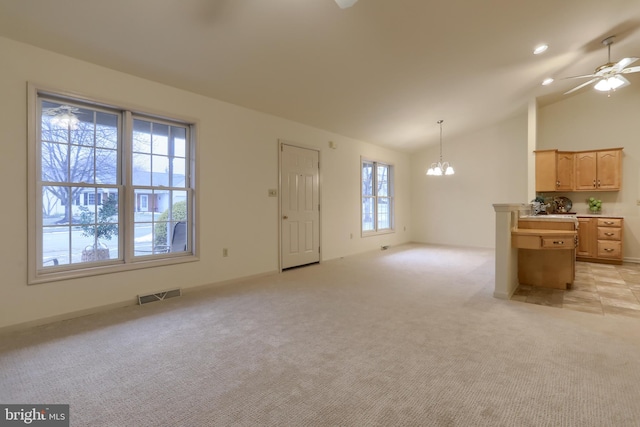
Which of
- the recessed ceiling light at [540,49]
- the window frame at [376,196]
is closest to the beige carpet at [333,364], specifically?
the recessed ceiling light at [540,49]

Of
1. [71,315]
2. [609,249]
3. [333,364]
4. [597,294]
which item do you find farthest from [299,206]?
[609,249]

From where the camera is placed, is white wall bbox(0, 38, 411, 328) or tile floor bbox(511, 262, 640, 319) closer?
white wall bbox(0, 38, 411, 328)

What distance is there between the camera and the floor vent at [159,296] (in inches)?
135

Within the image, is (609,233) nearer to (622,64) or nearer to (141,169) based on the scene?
(622,64)

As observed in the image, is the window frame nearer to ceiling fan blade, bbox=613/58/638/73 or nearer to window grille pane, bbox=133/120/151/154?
ceiling fan blade, bbox=613/58/638/73

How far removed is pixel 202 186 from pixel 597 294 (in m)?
5.18

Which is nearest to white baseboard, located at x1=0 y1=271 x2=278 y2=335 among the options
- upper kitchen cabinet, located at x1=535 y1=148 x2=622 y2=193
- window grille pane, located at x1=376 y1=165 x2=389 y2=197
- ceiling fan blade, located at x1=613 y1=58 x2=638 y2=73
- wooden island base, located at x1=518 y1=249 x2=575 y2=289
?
wooden island base, located at x1=518 y1=249 x2=575 y2=289

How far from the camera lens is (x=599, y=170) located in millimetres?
5973

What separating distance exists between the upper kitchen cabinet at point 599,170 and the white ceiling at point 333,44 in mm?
1749

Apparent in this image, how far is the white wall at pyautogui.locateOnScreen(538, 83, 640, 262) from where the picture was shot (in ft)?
19.2

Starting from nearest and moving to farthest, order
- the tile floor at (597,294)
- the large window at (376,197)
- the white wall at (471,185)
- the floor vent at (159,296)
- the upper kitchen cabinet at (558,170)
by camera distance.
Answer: the tile floor at (597,294) < the floor vent at (159,296) < the upper kitchen cabinet at (558,170) < the white wall at (471,185) < the large window at (376,197)

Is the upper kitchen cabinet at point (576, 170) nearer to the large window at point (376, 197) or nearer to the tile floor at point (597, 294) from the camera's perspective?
the tile floor at point (597, 294)

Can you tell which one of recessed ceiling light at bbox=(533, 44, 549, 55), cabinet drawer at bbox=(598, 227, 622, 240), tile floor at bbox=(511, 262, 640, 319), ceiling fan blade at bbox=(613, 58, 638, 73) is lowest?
tile floor at bbox=(511, 262, 640, 319)

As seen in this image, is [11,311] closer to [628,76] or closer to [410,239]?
[410,239]
